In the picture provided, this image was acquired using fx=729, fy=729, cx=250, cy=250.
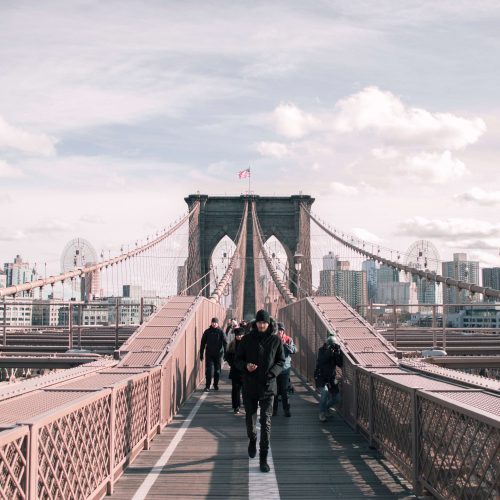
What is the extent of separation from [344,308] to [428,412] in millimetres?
7940

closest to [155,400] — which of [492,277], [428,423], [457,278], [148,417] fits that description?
[148,417]

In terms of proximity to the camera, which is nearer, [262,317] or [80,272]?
[262,317]

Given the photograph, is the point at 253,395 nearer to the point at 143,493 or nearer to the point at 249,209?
the point at 143,493

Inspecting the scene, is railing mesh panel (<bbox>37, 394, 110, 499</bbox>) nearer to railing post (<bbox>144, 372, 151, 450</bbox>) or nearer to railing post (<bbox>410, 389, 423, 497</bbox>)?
railing post (<bbox>144, 372, 151, 450</bbox>)

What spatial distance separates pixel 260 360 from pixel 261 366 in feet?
0.20

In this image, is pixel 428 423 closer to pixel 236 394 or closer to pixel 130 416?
pixel 130 416

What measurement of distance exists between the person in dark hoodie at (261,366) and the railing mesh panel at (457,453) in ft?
5.31

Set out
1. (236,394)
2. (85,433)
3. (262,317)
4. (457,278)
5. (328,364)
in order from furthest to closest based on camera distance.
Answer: (457,278), (236,394), (328,364), (262,317), (85,433)

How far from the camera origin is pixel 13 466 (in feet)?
12.7

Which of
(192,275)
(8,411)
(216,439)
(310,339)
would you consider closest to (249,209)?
(192,275)

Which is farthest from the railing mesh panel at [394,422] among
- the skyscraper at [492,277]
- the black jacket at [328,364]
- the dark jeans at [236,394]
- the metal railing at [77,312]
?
the skyscraper at [492,277]

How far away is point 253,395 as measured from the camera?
24.2ft

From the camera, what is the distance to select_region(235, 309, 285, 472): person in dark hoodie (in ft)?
24.0

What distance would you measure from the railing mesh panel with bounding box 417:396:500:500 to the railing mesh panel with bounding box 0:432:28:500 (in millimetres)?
2753
